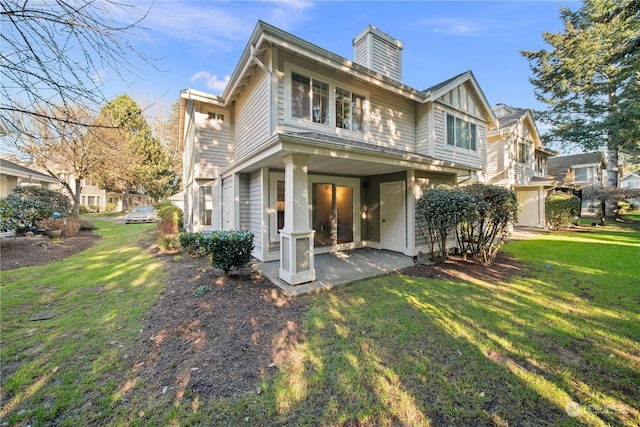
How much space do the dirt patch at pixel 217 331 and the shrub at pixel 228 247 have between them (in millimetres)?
422

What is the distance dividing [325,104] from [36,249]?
11.1 m

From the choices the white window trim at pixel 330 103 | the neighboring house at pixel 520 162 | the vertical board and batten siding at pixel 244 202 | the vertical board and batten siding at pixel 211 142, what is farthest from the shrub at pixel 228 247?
the neighboring house at pixel 520 162

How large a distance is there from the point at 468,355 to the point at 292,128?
5.98 meters

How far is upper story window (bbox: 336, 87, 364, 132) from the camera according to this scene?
7.68 metres

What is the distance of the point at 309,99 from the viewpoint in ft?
23.1

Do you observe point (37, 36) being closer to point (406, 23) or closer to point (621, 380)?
point (621, 380)

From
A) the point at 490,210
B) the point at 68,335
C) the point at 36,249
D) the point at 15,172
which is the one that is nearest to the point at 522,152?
the point at 490,210

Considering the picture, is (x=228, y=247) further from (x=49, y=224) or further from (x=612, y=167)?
(x=612, y=167)

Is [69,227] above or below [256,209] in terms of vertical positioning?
below

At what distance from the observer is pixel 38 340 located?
3.47 m

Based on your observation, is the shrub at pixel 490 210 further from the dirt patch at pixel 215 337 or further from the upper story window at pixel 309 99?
the dirt patch at pixel 215 337

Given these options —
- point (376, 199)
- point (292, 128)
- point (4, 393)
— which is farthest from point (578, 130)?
point (4, 393)

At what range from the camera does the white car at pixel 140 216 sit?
2006 cm

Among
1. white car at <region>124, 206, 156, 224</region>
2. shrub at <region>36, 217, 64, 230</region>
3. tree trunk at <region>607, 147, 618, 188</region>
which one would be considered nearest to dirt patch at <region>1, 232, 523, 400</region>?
shrub at <region>36, 217, 64, 230</region>
